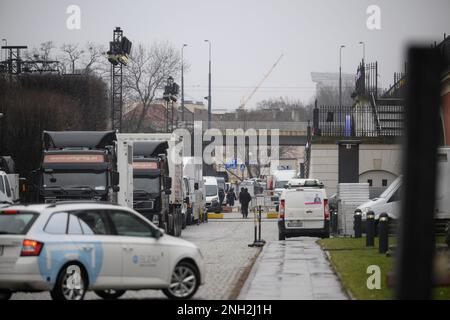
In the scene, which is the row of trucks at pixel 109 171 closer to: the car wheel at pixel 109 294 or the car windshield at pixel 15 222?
the car wheel at pixel 109 294

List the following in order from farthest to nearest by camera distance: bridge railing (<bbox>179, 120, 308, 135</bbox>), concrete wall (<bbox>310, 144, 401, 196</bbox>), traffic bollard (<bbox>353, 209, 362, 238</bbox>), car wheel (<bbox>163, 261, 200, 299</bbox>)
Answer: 1. bridge railing (<bbox>179, 120, 308, 135</bbox>)
2. concrete wall (<bbox>310, 144, 401, 196</bbox>)
3. traffic bollard (<bbox>353, 209, 362, 238</bbox>)
4. car wheel (<bbox>163, 261, 200, 299</bbox>)

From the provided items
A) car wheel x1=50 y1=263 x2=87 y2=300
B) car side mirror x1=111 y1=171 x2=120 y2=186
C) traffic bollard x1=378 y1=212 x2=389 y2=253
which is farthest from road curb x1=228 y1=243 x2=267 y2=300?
car side mirror x1=111 y1=171 x2=120 y2=186

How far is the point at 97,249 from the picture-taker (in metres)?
14.9

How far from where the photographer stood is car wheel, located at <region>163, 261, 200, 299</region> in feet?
50.7

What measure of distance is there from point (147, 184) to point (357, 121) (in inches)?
959

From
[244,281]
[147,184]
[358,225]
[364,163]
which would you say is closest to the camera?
[244,281]

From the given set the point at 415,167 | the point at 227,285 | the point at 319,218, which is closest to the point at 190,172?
the point at 319,218

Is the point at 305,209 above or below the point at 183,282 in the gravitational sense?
above

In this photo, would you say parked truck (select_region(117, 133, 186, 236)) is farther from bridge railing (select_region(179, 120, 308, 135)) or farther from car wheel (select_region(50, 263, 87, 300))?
bridge railing (select_region(179, 120, 308, 135))

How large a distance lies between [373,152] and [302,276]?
36.1 meters

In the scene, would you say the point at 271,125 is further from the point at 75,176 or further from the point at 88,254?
the point at 88,254

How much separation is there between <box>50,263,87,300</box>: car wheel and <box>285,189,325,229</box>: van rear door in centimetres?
1906

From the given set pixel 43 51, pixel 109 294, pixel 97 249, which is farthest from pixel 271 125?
pixel 97 249
